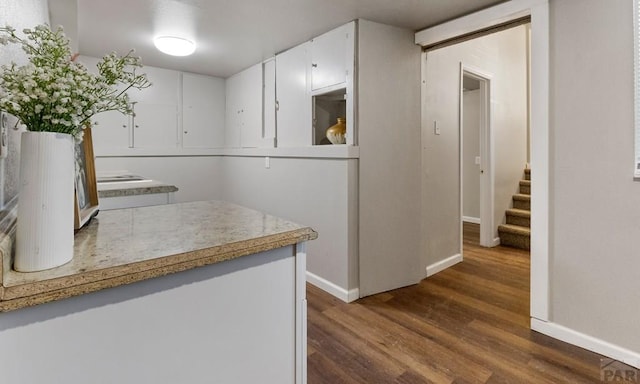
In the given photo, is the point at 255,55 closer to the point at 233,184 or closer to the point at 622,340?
the point at 233,184

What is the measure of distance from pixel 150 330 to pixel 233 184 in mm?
3729

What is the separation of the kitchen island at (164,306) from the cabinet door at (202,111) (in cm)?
349

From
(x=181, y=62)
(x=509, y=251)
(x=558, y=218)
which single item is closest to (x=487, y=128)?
(x=509, y=251)

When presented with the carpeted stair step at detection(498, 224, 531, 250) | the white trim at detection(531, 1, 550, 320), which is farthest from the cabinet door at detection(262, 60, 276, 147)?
the carpeted stair step at detection(498, 224, 531, 250)

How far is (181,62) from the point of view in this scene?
12.7ft

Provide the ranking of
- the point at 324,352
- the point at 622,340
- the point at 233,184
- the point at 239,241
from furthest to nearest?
the point at 233,184
the point at 324,352
the point at 622,340
the point at 239,241

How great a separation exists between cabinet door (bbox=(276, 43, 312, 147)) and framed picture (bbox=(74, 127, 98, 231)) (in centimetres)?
210

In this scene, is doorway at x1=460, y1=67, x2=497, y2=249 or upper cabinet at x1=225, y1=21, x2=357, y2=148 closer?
upper cabinet at x1=225, y1=21, x2=357, y2=148

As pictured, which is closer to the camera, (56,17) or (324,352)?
(56,17)

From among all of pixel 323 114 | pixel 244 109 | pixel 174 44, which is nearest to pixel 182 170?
pixel 244 109

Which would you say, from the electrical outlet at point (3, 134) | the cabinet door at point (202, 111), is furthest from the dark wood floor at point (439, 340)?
the cabinet door at point (202, 111)

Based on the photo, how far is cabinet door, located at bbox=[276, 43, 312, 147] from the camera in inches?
124

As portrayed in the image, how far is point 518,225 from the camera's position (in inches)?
170

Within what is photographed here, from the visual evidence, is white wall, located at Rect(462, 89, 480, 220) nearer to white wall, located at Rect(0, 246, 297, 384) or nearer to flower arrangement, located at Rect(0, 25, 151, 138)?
white wall, located at Rect(0, 246, 297, 384)
